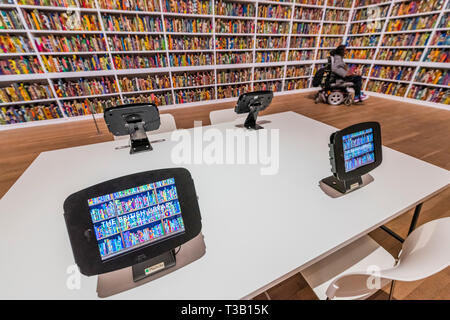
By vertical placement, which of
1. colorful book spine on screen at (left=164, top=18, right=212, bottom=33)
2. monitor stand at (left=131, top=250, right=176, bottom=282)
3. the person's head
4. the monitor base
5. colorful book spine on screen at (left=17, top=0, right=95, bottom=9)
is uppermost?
colorful book spine on screen at (left=17, top=0, right=95, bottom=9)

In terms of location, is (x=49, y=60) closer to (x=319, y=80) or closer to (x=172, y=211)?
(x=172, y=211)

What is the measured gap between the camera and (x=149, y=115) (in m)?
1.31

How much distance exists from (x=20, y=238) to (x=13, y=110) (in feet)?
13.0

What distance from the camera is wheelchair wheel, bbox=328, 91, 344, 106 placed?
4180mm

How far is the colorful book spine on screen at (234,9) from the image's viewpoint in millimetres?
3672

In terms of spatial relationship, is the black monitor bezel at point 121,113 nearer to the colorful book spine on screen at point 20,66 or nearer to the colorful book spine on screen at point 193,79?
the colorful book spine on screen at point 193,79

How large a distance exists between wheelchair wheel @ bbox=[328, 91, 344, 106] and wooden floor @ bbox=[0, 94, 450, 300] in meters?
0.23

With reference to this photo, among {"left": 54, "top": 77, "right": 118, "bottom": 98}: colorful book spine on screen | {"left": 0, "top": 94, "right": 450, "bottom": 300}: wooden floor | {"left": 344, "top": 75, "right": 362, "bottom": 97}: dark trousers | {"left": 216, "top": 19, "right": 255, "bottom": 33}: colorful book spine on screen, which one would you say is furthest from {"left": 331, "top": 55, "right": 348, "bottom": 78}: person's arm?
{"left": 54, "top": 77, "right": 118, "bottom": 98}: colorful book spine on screen

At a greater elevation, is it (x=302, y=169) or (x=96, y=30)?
(x=96, y=30)

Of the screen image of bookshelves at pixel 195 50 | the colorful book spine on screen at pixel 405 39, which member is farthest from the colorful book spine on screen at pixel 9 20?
the colorful book spine on screen at pixel 405 39

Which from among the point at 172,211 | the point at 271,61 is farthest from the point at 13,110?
the point at 271,61

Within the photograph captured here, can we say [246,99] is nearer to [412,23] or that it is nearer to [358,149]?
[358,149]

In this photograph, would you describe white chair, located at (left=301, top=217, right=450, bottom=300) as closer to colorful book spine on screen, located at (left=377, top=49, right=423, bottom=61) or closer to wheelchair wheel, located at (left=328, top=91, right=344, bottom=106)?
wheelchair wheel, located at (left=328, top=91, right=344, bottom=106)

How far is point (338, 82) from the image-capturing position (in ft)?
13.5
